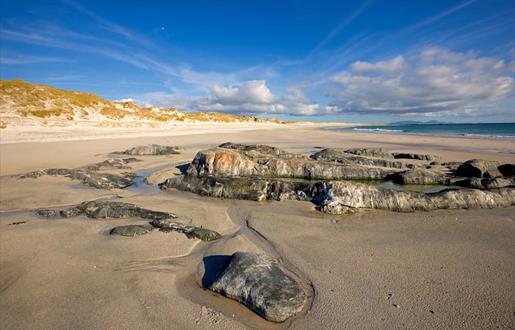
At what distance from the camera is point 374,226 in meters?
5.05

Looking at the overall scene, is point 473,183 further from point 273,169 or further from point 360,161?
point 273,169

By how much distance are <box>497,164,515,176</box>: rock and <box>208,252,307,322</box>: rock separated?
9.72 m

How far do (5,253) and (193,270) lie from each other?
9.69 ft

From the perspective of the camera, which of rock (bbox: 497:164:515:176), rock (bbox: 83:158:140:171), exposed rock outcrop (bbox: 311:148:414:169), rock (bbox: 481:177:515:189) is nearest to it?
rock (bbox: 481:177:515:189)

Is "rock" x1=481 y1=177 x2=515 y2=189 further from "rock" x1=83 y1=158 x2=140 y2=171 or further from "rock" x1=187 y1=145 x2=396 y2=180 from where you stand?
"rock" x1=83 y1=158 x2=140 y2=171

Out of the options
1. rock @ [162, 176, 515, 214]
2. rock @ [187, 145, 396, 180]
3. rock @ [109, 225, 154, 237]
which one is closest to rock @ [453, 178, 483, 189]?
rock @ [162, 176, 515, 214]

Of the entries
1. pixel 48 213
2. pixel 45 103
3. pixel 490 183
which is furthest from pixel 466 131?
pixel 45 103

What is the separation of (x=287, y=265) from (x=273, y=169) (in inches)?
221

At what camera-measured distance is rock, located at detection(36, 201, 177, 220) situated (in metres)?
5.46

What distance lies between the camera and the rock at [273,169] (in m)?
8.92

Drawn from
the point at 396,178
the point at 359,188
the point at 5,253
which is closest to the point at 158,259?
the point at 5,253

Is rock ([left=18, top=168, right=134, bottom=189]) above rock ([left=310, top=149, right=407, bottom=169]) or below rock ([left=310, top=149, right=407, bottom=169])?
below

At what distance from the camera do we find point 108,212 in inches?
217

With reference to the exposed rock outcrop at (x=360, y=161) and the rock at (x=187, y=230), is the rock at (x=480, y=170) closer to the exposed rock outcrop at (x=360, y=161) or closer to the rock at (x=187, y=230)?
the exposed rock outcrop at (x=360, y=161)
